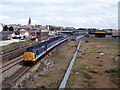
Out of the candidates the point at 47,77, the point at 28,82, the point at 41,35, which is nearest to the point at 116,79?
the point at 47,77

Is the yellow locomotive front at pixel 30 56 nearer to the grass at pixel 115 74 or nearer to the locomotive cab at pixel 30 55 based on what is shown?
the locomotive cab at pixel 30 55

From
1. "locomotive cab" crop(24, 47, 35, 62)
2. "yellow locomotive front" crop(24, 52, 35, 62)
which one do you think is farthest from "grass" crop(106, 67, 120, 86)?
"locomotive cab" crop(24, 47, 35, 62)

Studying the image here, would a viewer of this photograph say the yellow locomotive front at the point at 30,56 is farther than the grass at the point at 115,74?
Yes

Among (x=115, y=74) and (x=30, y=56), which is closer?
(x=115, y=74)

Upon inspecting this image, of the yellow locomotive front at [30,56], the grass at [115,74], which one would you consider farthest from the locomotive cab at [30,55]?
the grass at [115,74]

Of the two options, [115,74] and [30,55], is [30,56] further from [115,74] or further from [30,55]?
[115,74]

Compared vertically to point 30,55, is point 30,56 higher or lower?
lower

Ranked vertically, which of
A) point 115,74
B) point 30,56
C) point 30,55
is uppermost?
point 30,55

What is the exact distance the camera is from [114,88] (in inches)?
492

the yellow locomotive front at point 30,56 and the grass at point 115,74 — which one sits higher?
the yellow locomotive front at point 30,56

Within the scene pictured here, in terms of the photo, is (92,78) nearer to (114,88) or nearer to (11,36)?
(114,88)

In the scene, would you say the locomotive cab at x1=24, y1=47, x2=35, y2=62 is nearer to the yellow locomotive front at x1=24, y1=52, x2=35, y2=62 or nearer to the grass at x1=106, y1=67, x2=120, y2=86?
the yellow locomotive front at x1=24, y1=52, x2=35, y2=62

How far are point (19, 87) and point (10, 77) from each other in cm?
458

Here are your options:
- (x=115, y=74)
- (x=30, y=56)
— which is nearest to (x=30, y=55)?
(x=30, y=56)
